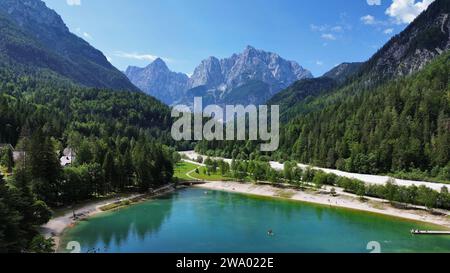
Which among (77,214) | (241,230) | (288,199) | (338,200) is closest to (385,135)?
(338,200)

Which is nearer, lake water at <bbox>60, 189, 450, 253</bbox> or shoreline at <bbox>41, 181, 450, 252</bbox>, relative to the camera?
lake water at <bbox>60, 189, 450, 253</bbox>

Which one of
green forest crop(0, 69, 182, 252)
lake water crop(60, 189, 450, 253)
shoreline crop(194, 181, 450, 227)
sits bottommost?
lake water crop(60, 189, 450, 253)

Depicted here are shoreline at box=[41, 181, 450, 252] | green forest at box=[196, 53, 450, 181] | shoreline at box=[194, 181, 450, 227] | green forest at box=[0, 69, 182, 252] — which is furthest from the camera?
green forest at box=[196, 53, 450, 181]

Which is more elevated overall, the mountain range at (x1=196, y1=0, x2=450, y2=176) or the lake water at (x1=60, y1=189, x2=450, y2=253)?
the mountain range at (x1=196, y1=0, x2=450, y2=176)

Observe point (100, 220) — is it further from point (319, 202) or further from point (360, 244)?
point (319, 202)

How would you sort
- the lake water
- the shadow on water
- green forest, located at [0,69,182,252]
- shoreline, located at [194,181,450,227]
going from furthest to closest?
shoreline, located at [194,181,450,227], the shadow on water, the lake water, green forest, located at [0,69,182,252]

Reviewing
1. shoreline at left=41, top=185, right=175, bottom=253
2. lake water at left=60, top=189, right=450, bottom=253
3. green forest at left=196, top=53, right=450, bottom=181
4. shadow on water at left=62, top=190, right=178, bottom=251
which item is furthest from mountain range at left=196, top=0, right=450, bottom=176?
shadow on water at left=62, top=190, right=178, bottom=251

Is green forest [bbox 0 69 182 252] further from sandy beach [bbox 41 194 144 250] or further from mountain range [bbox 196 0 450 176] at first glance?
mountain range [bbox 196 0 450 176]
